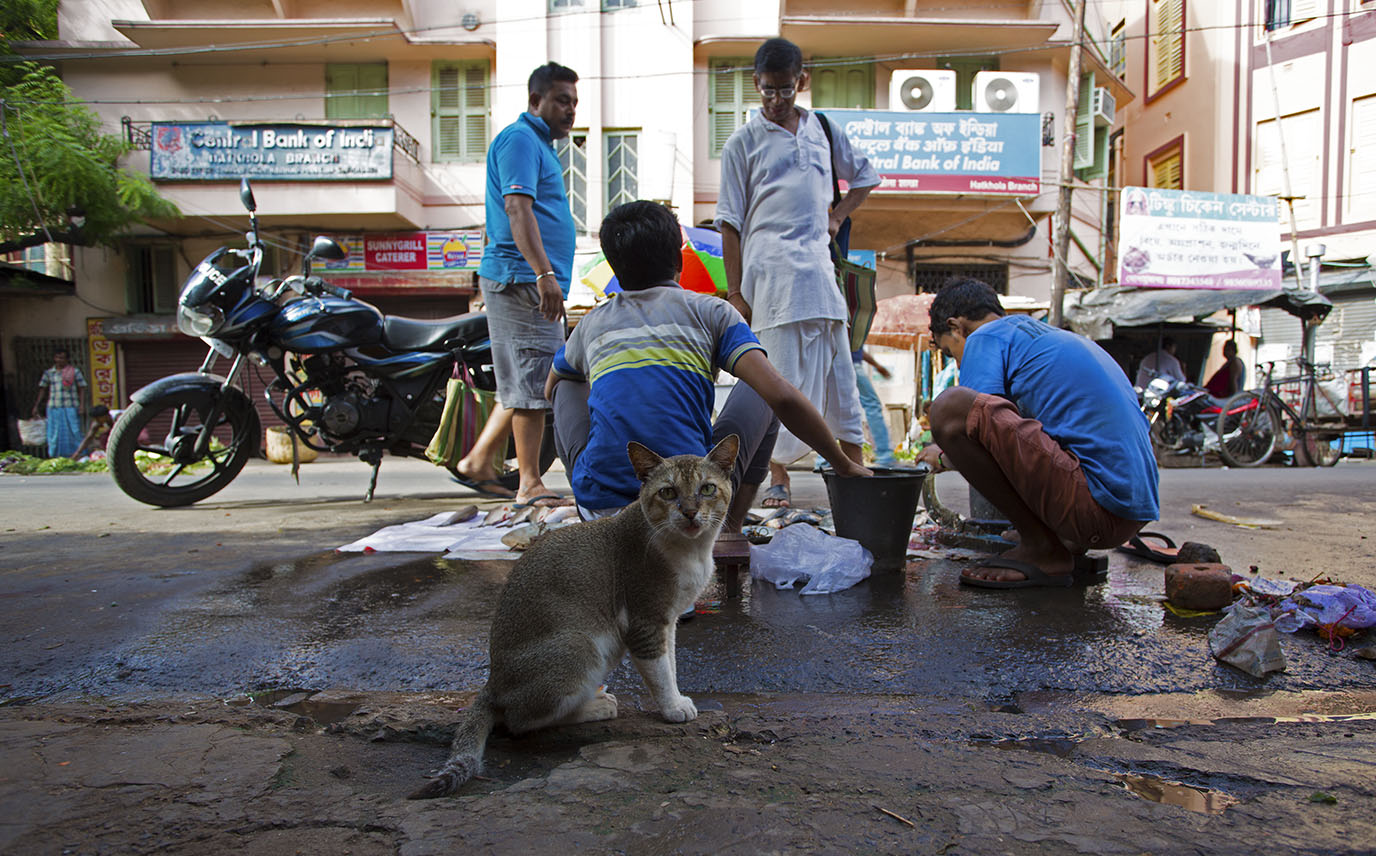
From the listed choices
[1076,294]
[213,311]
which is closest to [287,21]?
[213,311]

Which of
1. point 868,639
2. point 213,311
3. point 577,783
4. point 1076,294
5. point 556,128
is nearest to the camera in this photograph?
point 577,783

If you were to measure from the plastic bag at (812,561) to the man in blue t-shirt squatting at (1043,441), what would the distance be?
42 cm

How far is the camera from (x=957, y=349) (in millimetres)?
3410

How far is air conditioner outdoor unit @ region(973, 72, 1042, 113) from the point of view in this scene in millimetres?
14414

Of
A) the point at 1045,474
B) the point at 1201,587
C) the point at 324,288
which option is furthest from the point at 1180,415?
the point at 324,288

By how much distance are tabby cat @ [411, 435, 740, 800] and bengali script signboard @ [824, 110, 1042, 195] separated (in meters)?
13.2

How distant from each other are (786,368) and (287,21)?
15.1 metres

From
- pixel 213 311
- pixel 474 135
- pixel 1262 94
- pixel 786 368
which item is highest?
pixel 1262 94

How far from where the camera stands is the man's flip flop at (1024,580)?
2.97 meters

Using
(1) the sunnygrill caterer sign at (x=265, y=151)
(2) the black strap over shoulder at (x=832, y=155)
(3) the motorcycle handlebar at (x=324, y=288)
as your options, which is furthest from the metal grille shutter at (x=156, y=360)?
(2) the black strap over shoulder at (x=832, y=155)

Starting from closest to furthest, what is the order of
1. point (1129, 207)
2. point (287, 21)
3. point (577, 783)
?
point (577, 783), point (1129, 207), point (287, 21)

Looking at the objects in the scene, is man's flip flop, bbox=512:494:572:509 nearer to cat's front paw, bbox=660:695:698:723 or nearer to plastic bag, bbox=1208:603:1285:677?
cat's front paw, bbox=660:695:698:723

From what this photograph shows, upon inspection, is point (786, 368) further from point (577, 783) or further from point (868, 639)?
point (577, 783)

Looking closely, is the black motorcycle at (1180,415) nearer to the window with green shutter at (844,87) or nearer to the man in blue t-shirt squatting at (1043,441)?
the window with green shutter at (844,87)
